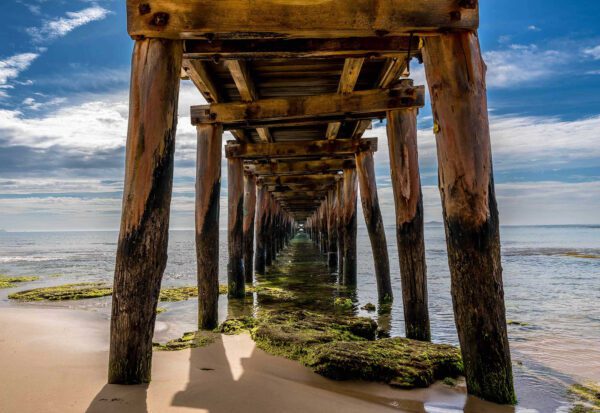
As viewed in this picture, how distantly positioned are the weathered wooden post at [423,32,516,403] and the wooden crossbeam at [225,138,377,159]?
5.45 m

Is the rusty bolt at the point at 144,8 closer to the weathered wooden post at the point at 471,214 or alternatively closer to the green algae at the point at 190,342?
the weathered wooden post at the point at 471,214

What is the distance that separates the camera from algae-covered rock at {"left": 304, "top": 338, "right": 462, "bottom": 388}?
326 centimetres

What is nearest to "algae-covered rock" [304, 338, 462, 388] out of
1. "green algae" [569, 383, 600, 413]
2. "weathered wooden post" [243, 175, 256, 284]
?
"green algae" [569, 383, 600, 413]

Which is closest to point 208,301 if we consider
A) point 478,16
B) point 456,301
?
point 456,301

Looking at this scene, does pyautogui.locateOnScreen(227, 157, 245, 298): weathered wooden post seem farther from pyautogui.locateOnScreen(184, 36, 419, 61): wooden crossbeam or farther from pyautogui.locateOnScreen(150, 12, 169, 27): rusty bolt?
pyautogui.locateOnScreen(150, 12, 169, 27): rusty bolt

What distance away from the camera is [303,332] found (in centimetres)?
439

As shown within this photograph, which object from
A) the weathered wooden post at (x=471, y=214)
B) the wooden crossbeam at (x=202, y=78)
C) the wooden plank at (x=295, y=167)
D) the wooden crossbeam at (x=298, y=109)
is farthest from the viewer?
the wooden plank at (x=295, y=167)

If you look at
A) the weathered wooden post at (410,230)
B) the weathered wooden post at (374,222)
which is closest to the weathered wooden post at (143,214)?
the weathered wooden post at (410,230)

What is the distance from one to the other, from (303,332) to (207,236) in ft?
6.46

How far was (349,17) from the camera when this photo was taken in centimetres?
315

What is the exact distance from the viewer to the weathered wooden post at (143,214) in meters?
2.81

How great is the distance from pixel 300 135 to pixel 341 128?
4.02 feet

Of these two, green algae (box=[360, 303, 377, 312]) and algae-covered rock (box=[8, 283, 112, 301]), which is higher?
algae-covered rock (box=[8, 283, 112, 301])

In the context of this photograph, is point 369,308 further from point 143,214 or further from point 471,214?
point 143,214
